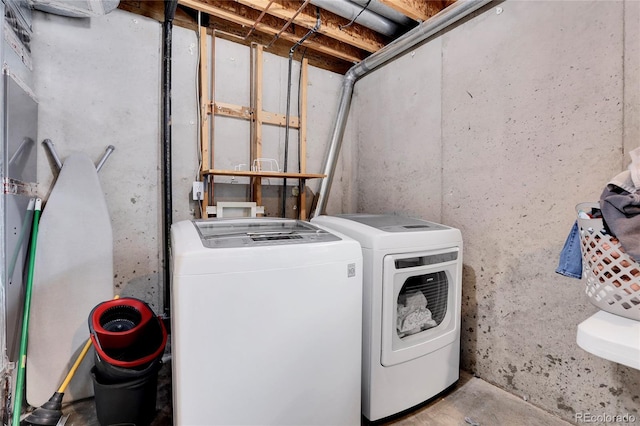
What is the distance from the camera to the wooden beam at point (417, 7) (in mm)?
1909

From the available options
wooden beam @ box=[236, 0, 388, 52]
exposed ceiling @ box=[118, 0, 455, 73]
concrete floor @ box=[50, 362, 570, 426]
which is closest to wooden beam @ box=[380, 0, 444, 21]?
exposed ceiling @ box=[118, 0, 455, 73]

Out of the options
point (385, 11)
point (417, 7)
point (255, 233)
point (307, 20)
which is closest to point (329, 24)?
point (307, 20)

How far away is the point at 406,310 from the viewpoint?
1644mm

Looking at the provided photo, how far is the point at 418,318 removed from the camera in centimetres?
166

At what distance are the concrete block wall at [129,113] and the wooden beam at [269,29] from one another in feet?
0.82

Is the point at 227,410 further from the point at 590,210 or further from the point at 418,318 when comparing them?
the point at 590,210

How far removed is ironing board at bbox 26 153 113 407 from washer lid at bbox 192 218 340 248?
0.68 metres

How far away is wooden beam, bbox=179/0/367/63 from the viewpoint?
1962 millimetres

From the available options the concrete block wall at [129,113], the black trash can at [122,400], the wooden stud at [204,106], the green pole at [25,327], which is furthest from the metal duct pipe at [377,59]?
the green pole at [25,327]

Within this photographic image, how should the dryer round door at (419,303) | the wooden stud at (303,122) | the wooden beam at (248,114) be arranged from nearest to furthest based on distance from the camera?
the dryer round door at (419,303) → the wooden beam at (248,114) → the wooden stud at (303,122)

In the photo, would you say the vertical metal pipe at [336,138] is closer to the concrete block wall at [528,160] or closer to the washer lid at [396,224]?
the concrete block wall at [528,160]

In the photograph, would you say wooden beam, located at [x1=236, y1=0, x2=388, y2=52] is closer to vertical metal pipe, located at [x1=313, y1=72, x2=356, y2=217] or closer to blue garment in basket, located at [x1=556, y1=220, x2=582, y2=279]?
vertical metal pipe, located at [x1=313, y1=72, x2=356, y2=217]

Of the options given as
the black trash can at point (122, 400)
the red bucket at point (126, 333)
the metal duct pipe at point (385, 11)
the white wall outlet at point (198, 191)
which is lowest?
the black trash can at point (122, 400)

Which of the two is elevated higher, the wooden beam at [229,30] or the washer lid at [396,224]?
the wooden beam at [229,30]
